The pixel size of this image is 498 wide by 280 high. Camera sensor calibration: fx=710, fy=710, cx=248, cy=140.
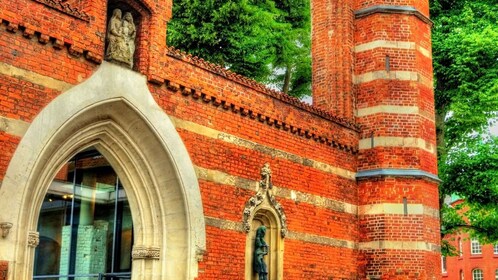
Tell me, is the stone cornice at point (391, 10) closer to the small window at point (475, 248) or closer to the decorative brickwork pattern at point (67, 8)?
the decorative brickwork pattern at point (67, 8)

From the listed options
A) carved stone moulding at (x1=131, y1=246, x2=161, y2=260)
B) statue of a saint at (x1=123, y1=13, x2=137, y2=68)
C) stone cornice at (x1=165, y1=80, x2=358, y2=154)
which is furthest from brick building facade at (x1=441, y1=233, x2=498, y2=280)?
statue of a saint at (x1=123, y1=13, x2=137, y2=68)

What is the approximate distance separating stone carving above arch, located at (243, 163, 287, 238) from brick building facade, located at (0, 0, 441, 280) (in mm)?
24

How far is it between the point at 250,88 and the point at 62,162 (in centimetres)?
398

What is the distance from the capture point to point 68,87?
10234 millimetres

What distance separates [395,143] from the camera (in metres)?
15.2

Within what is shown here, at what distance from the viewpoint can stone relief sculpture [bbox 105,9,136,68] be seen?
35.8ft

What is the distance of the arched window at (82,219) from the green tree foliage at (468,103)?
966 centimetres

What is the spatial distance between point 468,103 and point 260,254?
9659mm

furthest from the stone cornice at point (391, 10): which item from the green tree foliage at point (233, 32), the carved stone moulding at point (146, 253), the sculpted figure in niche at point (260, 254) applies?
the carved stone moulding at point (146, 253)

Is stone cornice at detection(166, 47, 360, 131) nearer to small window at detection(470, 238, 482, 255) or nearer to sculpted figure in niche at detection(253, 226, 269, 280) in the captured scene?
sculpted figure in niche at detection(253, 226, 269, 280)

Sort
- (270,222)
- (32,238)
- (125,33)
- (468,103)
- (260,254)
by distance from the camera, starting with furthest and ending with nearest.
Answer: (468,103) < (270,222) < (260,254) < (125,33) < (32,238)

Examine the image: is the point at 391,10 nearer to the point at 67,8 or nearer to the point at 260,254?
the point at 260,254

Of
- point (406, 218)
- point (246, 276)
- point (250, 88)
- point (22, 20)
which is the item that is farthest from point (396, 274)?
point (22, 20)

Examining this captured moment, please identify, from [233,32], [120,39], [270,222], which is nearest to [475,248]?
[233,32]
